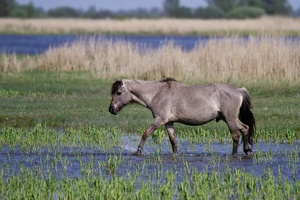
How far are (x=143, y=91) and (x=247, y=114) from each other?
1624 millimetres

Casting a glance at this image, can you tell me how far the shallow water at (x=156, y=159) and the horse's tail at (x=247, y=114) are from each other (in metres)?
0.34

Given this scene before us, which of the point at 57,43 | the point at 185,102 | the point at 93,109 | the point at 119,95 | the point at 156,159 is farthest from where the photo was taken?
the point at 57,43

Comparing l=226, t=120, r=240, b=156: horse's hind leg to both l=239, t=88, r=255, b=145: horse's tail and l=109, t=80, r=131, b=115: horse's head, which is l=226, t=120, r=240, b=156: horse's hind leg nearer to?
l=239, t=88, r=255, b=145: horse's tail

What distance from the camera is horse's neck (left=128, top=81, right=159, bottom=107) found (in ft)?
39.6

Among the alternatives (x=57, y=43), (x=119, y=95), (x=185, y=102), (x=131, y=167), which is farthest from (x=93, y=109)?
(x=57, y=43)

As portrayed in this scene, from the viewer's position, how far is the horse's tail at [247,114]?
39.6ft

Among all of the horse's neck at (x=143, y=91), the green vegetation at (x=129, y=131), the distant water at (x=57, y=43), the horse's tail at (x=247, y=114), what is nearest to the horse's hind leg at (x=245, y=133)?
the horse's tail at (x=247, y=114)

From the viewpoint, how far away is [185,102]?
1195 centimetres

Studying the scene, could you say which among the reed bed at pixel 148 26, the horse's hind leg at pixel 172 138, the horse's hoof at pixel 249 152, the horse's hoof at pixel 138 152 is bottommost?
the reed bed at pixel 148 26

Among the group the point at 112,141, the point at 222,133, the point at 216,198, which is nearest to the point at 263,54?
the point at 222,133

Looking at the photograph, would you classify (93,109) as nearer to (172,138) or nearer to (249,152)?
(172,138)

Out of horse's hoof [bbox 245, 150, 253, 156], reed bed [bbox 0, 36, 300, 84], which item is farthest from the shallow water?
reed bed [bbox 0, 36, 300, 84]

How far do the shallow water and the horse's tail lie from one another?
1.10 ft

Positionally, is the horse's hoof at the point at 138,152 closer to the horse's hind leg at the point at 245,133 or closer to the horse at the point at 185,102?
the horse at the point at 185,102
